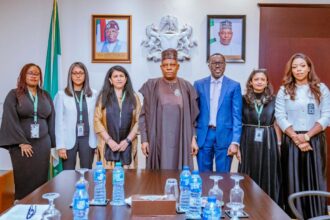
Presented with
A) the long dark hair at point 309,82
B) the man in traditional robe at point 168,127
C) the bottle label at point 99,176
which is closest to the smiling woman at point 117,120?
the man in traditional robe at point 168,127

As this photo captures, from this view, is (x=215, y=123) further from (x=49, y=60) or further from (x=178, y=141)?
(x=49, y=60)

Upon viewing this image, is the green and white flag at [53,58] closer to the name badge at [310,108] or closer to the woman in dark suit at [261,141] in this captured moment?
the woman in dark suit at [261,141]

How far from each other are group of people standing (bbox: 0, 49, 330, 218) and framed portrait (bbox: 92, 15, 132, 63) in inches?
39.0

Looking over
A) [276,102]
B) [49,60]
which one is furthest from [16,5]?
[276,102]

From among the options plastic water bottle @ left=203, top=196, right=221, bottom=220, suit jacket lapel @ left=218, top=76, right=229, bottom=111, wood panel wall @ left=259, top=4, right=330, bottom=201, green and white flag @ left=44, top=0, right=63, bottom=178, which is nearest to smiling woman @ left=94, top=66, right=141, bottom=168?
suit jacket lapel @ left=218, top=76, right=229, bottom=111

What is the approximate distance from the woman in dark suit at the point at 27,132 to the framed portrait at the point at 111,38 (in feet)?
3.40

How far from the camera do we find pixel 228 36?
4.27m

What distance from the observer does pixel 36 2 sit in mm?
4301

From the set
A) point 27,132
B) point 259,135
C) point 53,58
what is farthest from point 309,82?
point 53,58

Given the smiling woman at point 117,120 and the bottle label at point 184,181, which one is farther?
the smiling woman at point 117,120

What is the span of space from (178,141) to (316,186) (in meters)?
1.30

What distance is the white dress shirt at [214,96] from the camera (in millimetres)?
3277

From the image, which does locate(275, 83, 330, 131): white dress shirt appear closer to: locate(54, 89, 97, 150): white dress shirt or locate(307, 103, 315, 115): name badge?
locate(307, 103, 315, 115): name badge

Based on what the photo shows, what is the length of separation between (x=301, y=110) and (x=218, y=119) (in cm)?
74
